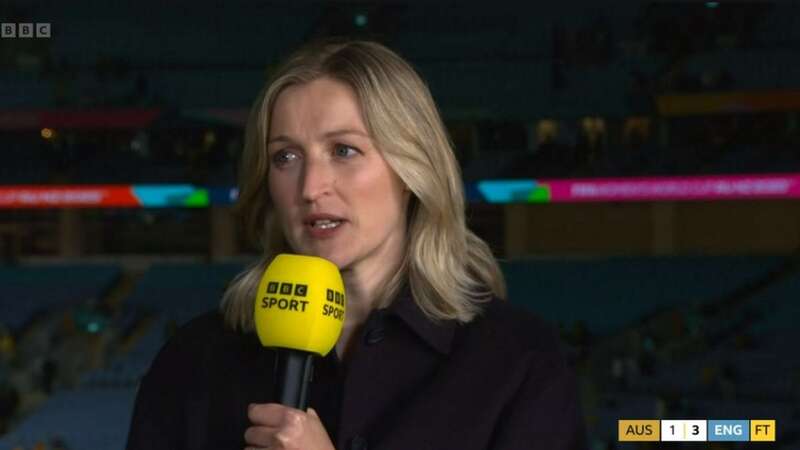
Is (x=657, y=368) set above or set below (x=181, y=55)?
below

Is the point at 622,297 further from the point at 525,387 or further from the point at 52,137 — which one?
the point at 525,387

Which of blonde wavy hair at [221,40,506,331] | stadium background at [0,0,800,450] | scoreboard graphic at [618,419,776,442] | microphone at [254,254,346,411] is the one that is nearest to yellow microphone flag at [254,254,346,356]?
microphone at [254,254,346,411]

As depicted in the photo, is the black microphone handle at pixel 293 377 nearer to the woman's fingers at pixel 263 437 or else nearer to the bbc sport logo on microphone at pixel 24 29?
the woman's fingers at pixel 263 437

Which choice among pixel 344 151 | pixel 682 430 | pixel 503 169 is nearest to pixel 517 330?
pixel 344 151

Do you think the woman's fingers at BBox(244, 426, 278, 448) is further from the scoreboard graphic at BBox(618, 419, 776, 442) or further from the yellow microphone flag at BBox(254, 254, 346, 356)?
the scoreboard graphic at BBox(618, 419, 776, 442)

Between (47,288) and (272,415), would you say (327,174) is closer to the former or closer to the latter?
(272,415)

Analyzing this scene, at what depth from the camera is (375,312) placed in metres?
0.83

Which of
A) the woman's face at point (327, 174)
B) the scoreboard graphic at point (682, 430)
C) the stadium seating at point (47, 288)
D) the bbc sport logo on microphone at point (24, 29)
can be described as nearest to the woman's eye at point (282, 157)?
the woman's face at point (327, 174)

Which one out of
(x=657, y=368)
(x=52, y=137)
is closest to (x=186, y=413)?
(x=52, y=137)

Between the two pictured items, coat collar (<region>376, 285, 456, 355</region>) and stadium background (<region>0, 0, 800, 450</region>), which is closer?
coat collar (<region>376, 285, 456, 355</region>)

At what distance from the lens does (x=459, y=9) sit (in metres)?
5.26

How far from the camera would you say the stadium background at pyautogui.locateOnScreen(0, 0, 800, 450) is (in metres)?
4.91

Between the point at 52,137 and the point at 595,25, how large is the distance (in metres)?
3.19

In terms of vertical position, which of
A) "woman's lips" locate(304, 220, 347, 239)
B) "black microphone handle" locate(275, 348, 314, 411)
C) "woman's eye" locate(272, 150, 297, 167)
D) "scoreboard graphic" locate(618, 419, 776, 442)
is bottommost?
"scoreboard graphic" locate(618, 419, 776, 442)
